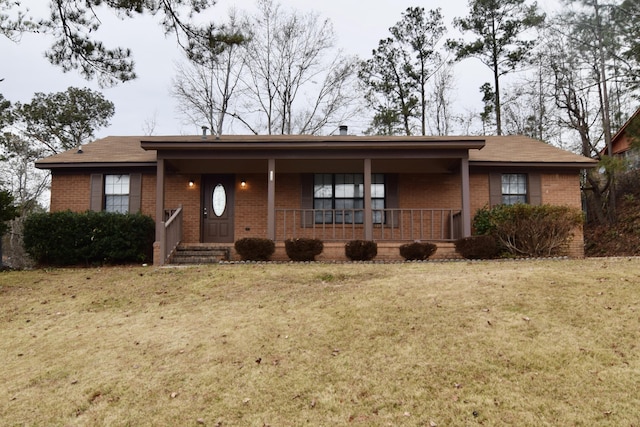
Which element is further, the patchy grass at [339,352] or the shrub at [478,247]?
the shrub at [478,247]

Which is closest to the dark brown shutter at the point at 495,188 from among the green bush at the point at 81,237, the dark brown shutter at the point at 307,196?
the dark brown shutter at the point at 307,196

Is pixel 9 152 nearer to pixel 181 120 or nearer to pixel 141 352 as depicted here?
pixel 181 120

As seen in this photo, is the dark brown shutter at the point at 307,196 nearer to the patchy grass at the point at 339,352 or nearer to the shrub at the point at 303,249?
the shrub at the point at 303,249

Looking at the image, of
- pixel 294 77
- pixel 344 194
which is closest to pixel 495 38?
pixel 294 77

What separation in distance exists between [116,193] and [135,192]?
59 centimetres

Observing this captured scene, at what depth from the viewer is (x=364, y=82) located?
2467cm

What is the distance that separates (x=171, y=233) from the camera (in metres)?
11.1

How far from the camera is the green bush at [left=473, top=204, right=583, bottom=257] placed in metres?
9.82

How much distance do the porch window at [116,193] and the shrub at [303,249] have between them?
215 inches

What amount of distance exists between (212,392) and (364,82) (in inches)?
899

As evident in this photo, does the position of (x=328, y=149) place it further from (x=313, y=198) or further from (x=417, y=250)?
(x=417, y=250)

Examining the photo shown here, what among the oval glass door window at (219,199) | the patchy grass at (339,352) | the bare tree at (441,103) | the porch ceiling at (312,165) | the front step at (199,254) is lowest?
the patchy grass at (339,352)

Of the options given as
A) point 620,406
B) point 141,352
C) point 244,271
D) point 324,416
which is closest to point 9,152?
point 244,271

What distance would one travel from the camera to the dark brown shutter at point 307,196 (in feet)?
41.6
